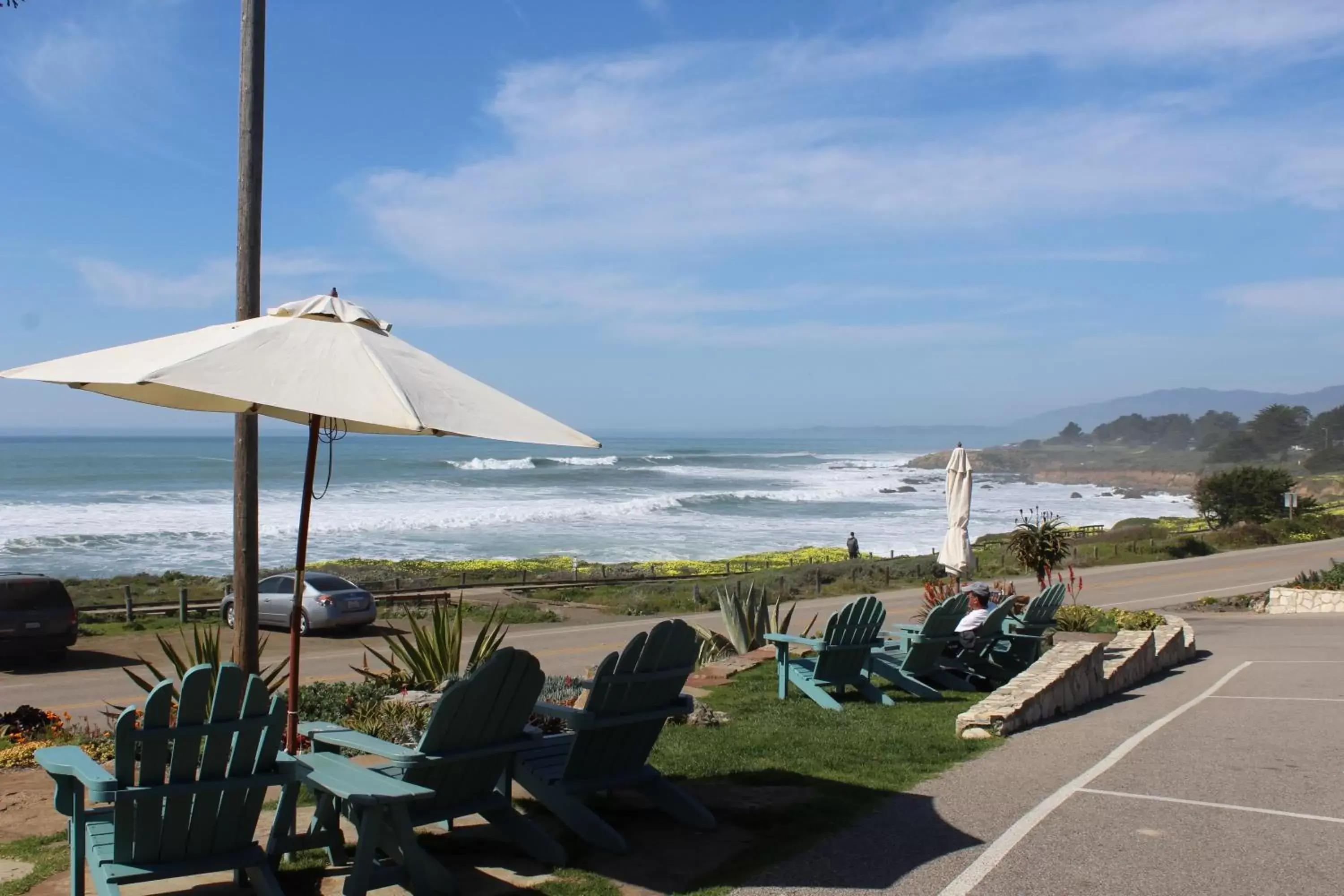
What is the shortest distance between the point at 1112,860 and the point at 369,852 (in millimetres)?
3056

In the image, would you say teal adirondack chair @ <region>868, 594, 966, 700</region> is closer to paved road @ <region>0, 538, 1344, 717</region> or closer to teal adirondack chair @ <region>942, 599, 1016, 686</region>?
teal adirondack chair @ <region>942, 599, 1016, 686</region>

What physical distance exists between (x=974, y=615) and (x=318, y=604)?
13.9 metres

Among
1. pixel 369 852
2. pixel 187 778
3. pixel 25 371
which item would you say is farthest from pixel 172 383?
pixel 369 852

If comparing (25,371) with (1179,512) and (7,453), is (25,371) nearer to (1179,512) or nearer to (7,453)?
(1179,512)

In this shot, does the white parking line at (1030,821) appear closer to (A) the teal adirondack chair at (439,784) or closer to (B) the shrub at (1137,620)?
(A) the teal adirondack chair at (439,784)

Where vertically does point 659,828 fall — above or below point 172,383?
below

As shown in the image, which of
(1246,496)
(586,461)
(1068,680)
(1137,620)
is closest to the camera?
(1068,680)

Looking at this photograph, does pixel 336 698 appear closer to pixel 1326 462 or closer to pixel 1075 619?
pixel 1075 619

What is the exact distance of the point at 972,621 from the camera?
10.0 metres

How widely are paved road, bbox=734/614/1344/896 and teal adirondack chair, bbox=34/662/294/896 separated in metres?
1.83

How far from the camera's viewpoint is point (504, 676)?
4.50 metres

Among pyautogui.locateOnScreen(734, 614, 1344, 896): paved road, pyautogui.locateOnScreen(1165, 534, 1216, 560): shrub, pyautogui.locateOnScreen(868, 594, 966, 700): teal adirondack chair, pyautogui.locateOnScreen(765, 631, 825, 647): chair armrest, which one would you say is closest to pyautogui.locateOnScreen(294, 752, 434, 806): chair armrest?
pyautogui.locateOnScreen(734, 614, 1344, 896): paved road

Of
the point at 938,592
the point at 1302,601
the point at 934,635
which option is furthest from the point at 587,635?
the point at 1302,601

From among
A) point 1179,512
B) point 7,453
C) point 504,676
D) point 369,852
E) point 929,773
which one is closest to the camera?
point 369,852
